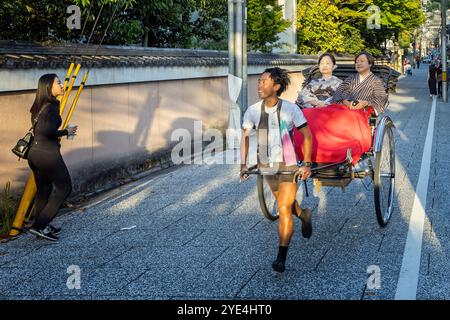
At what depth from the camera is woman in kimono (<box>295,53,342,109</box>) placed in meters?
8.32

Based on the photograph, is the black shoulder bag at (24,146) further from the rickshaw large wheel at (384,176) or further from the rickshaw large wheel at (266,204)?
the rickshaw large wheel at (384,176)

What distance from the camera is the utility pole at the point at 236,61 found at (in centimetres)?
1461

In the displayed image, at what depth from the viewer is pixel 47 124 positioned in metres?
6.74

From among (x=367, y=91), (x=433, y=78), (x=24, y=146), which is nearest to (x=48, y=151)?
(x=24, y=146)

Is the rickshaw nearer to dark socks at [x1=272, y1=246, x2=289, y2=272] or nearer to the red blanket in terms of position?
the red blanket

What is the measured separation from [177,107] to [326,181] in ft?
21.4

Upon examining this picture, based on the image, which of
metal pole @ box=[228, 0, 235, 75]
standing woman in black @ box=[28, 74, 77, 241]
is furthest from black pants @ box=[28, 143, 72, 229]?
Answer: metal pole @ box=[228, 0, 235, 75]

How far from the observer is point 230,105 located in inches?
596

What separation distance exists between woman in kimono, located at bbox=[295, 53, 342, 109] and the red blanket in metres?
1.20

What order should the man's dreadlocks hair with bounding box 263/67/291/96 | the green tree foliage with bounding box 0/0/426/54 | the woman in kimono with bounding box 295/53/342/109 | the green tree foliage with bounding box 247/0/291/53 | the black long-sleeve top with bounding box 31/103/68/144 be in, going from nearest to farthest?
1. the man's dreadlocks hair with bounding box 263/67/291/96
2. the black long-sleeve top with bounding box 31/103/68/144
3. the woman in kimono with bounding box 295/53/342/109
4. the green tree foliage with bounding box 0/0/426/54
5. the green tree foliage with bounding box 247/0/291/53

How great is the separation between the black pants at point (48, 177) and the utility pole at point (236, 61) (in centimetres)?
819

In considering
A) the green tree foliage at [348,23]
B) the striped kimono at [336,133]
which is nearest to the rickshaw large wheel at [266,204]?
the striped kimono at [336,133]

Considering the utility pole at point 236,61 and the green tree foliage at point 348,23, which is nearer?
the utility pole at point 236,61
